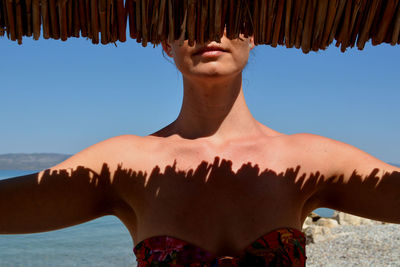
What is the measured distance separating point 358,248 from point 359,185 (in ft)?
29.4

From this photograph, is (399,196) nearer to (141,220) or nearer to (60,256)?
(141,220)

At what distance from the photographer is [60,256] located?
1496 centimetres

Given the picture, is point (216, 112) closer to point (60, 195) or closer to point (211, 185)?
point (211, 185)

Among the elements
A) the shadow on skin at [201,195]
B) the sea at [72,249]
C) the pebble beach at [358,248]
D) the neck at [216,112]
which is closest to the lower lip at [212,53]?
the neck at [216,112]

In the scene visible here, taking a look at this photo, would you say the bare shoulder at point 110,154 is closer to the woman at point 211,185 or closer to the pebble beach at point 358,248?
the woman at point 211,185

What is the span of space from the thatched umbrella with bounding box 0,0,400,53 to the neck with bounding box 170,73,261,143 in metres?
0.78

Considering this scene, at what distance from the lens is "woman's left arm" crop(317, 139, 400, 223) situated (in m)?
1.62

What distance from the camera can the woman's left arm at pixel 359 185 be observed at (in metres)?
1.62

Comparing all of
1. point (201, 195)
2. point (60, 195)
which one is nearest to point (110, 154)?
point (60, 195)

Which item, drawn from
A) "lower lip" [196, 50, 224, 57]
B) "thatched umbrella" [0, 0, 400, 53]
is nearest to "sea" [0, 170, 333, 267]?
"lower lip" [196, 50, 224, 57]

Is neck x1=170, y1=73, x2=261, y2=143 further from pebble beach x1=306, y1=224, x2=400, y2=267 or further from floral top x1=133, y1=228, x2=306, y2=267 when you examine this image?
pebble beach x1=306, y1=224, x2=400, y2=267

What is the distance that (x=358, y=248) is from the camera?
9727 mm

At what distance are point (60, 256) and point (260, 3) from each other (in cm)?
1566

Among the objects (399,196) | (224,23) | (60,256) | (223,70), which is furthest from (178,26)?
(60,256)
